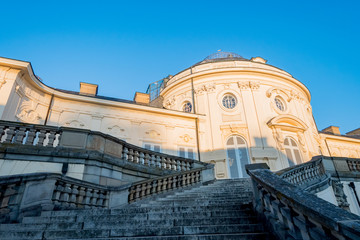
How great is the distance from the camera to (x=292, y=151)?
17.6 m

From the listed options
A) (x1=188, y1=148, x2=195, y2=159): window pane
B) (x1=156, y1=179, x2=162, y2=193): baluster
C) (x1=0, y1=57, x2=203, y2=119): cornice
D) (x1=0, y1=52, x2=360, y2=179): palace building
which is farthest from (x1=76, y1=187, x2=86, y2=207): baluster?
(x1=188, y1=148, x2=195, y2=159): window pane

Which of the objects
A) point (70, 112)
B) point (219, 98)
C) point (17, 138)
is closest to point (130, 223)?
point (17, 138)

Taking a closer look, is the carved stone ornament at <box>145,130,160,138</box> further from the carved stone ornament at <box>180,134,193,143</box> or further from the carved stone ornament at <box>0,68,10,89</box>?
the carved stone ornament at <box>0,68,10,89</box>

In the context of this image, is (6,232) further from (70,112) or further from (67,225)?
(70,112)

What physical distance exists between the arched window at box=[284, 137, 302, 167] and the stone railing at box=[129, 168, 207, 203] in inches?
394

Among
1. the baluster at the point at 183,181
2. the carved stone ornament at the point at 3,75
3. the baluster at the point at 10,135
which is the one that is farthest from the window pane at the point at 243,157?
the carved stone ornament at the point at 3,75

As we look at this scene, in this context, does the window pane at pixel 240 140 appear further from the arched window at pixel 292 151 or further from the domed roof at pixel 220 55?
the domed roof at pixel 220 55

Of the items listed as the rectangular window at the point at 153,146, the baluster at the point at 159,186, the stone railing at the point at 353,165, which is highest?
the rectangular window at the point at 153,146

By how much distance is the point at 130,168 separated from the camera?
8.52 metres

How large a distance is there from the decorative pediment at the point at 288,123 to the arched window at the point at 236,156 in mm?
2699

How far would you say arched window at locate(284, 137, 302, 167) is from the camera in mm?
17172

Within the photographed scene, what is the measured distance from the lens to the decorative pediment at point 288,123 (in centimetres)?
1756

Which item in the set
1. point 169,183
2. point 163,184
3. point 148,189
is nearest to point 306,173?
point 169,183

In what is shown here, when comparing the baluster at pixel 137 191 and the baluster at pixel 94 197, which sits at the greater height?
the baluster at pixel 137 191
